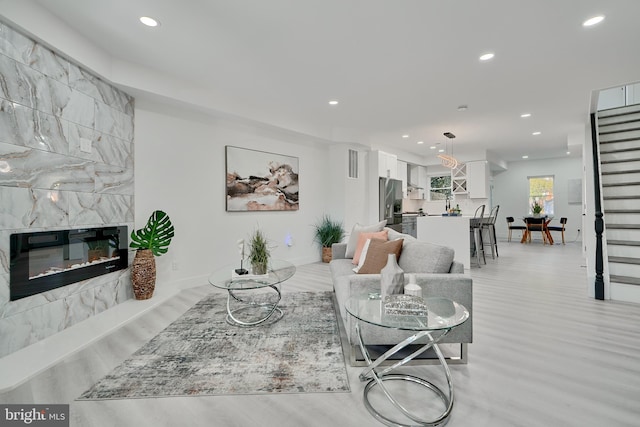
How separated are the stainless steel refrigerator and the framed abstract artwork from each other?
2232 millimetres

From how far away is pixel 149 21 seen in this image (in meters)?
2.64

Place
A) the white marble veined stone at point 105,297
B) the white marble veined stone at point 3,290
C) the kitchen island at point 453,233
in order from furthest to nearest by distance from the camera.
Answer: the kitchen island at point 453,233
the white marble veined stone at point 105,297
the white marble veined stone at point 3,290

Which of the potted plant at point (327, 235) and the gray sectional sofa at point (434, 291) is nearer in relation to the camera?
the gray sectional sofa at point (434, 291)

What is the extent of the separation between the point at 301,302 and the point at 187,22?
2997mm

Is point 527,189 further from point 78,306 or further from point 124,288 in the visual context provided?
point 78,306

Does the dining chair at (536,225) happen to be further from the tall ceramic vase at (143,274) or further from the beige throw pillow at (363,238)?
the tall ceramic vase at (143,274)

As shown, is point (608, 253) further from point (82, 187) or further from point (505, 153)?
point (82, 187)

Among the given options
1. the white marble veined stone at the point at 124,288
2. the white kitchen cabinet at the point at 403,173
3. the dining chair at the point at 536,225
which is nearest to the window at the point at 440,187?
the white kitchen cabinet at the point at 403,173

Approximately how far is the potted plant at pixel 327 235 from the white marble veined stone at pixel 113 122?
371 centimetres

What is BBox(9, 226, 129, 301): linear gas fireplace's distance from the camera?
8.08 ft

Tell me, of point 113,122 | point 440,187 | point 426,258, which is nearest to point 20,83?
point 113,122

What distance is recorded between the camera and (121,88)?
11.5 ft

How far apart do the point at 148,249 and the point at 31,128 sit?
1.66 metres

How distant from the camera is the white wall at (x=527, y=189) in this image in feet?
31.9
